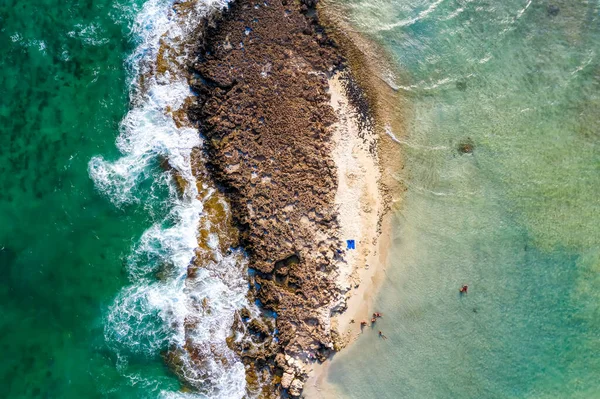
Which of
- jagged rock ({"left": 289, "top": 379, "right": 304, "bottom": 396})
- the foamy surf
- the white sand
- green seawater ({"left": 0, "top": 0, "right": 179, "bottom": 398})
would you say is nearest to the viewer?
jagged rock ({"left": 289, "top": 379, "right": 304, "bottom": 396})

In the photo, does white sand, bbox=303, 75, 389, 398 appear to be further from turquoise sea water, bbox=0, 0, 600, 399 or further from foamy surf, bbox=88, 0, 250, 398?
foamy surf, bbox=88, 0, 250, 398

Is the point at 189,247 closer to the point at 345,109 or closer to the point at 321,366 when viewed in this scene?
the point at 321,366

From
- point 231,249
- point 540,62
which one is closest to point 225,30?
point 231,249

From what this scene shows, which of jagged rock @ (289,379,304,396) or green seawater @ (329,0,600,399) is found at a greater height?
green seawater @ (329,0,600,399)

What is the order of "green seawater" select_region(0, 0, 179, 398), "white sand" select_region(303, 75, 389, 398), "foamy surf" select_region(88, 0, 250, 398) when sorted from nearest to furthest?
"white sand" select_region(303, 75, 389, 398), "foamy surf" select_region(88, 0, 250, 398), "green seawater" select_region(0, 0, 179, 398)

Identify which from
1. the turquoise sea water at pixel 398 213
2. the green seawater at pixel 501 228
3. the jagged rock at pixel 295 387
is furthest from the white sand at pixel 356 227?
the turquoise sea water at pixel 398 213

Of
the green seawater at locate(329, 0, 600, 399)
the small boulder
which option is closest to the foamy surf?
the small boulder

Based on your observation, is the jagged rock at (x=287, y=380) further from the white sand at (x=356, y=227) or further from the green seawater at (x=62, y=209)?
the green seawater at (x=62, y=209)
